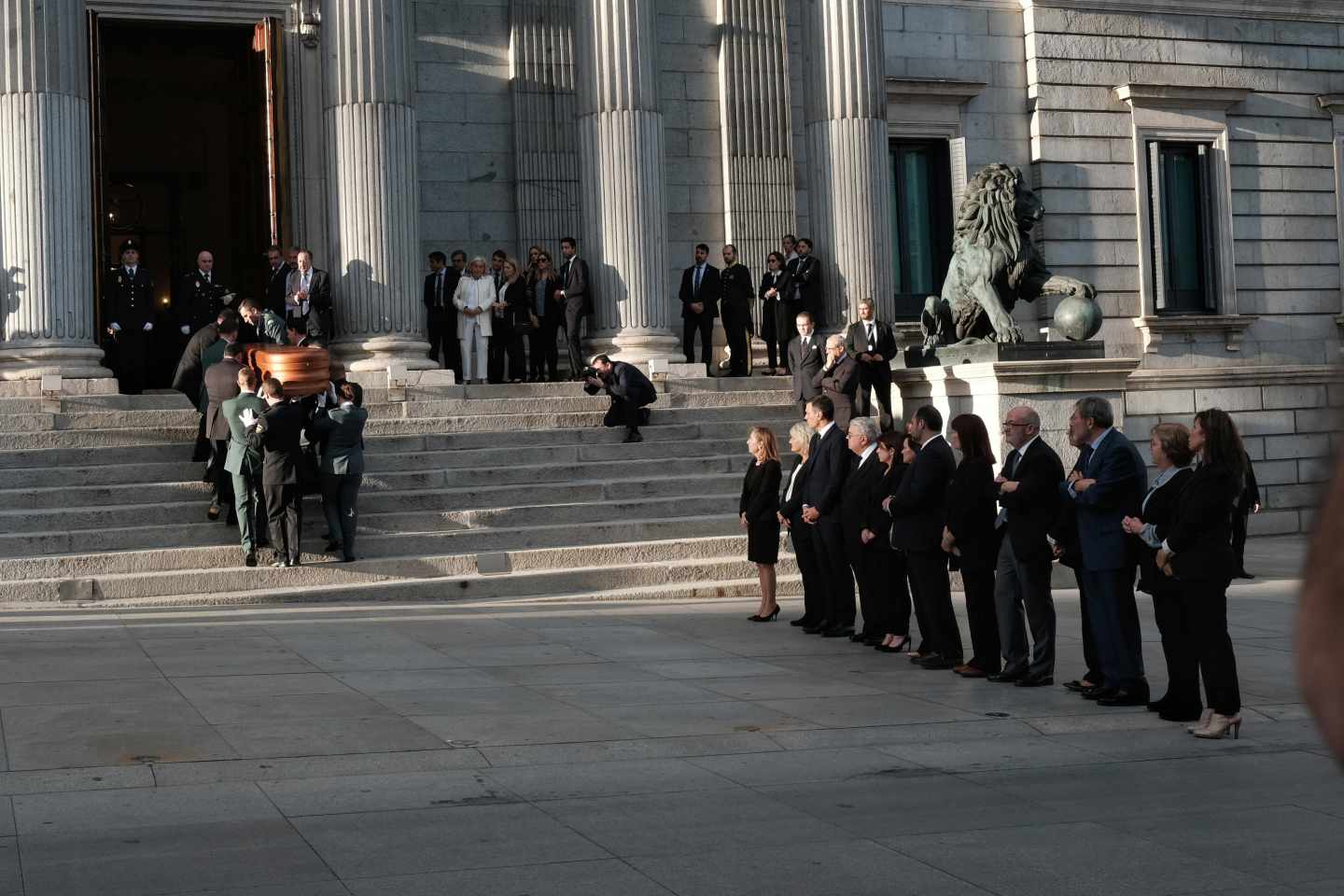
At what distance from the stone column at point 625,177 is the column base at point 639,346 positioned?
0.04 ft

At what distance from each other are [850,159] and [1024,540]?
1402cm

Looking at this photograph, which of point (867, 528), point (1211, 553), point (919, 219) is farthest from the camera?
point (919, 219)

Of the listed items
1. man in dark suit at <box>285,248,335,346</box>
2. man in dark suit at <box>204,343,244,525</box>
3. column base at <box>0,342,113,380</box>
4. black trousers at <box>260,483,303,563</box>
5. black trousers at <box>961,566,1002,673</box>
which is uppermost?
man in dark suit at <box>285,248,335,346</box>

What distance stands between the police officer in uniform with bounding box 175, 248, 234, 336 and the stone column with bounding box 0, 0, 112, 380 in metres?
1.34

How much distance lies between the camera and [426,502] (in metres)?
18.6

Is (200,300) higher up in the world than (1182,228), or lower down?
lower down

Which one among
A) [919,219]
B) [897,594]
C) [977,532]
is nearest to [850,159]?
[919,219]

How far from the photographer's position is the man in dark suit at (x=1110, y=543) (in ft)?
34.4

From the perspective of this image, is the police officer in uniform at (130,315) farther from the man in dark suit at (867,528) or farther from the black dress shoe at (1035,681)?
the black dress shoe at (1035,681)

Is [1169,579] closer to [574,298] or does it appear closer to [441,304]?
[574,298]

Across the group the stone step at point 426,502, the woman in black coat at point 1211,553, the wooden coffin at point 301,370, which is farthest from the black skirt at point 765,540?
the woman in black coat at point 1211,553

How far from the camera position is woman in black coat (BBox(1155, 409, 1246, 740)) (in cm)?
934

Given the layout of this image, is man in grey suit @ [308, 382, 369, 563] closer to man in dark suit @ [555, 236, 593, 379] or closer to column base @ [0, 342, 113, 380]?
column base @ [0, 342, 113, 380]

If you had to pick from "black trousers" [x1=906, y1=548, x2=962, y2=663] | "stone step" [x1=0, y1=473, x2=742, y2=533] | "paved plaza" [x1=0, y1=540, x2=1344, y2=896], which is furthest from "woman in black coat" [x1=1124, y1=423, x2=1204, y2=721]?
"stone step" [x1=0, y1=473, x2=742, y2=533]
